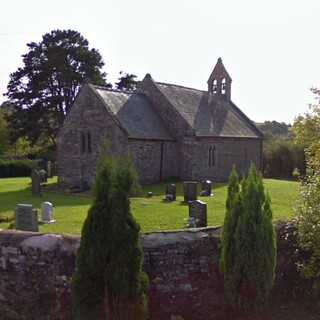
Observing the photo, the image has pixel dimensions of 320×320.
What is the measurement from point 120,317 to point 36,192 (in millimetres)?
15813

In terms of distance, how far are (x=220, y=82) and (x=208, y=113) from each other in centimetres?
690

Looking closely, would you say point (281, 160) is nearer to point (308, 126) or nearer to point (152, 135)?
point (152, 135)

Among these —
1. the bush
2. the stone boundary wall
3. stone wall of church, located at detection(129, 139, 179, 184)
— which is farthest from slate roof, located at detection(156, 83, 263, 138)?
the stone boundary wall

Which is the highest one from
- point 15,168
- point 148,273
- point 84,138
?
point 84,138

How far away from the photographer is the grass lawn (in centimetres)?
1243

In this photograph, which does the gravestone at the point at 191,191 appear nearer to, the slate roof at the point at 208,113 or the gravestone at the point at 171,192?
the gravestone at the point at 171,192

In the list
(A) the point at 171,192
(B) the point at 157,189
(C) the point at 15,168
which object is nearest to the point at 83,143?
(B) the point at 157,189

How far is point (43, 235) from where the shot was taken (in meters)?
7.02

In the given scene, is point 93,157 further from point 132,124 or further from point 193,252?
point 193,252

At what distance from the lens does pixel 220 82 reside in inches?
1384

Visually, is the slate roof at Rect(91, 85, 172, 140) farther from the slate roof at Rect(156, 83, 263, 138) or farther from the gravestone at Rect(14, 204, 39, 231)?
the gravestone at Rect(14, 204, 39, 231)

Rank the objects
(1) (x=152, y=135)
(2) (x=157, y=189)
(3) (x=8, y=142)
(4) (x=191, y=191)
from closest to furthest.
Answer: (4) (x=191, y=191) → (2) (x=157, y=189) → (1) (x=152, y=135) → (3) (x=8, y=142)

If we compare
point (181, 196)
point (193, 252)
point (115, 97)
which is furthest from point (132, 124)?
point (193, 252)

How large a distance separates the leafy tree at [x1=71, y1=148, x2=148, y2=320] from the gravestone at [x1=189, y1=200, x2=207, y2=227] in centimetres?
582
